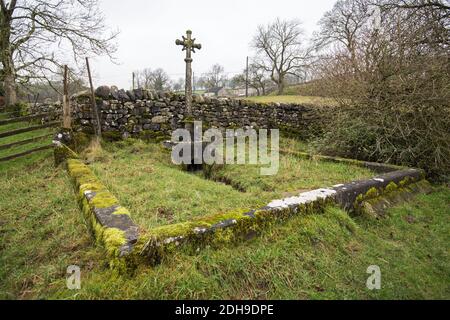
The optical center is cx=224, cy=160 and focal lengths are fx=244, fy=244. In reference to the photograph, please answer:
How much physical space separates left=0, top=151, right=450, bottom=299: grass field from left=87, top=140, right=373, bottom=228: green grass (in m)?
0.66

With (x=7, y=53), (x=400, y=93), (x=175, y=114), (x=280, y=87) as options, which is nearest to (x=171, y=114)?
(x=175, y=114)

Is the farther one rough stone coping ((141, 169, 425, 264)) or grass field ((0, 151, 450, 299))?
rough stone coping ((141, 169, 425, 264))

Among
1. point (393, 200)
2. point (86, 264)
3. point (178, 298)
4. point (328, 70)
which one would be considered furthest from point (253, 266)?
point (328, 70)

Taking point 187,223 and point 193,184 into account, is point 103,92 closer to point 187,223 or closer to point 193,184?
point 193,184

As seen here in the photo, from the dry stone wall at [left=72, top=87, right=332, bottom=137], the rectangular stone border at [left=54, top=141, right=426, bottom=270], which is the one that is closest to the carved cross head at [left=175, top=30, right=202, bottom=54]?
the dry stone wall at [left=72, top=87, right=332, bottom=137]

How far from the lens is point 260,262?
6.95 ft

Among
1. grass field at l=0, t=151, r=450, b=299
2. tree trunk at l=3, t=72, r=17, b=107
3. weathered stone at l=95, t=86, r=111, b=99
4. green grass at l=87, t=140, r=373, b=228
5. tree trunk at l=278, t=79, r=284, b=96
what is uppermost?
tree trunk at l=278, t=79, r=284, b=96

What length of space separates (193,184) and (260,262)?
7.81ft

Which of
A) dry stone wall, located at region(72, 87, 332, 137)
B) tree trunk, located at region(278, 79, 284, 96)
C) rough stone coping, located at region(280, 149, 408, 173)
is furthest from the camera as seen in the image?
tree trunk, located at region(278, 79, 284, 96)

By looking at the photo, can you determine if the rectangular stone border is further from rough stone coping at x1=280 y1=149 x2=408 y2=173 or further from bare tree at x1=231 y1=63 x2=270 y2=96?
bare tree at x1=231 y1=63 x2=270 y2=96

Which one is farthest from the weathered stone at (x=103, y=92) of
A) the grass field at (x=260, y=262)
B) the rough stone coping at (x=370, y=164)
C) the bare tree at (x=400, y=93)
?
the bare tree at (x=400, y=93)

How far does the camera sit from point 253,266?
207 cm

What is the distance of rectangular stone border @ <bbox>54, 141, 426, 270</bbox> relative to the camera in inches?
74.9

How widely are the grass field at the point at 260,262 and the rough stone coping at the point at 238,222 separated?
0.30ft
